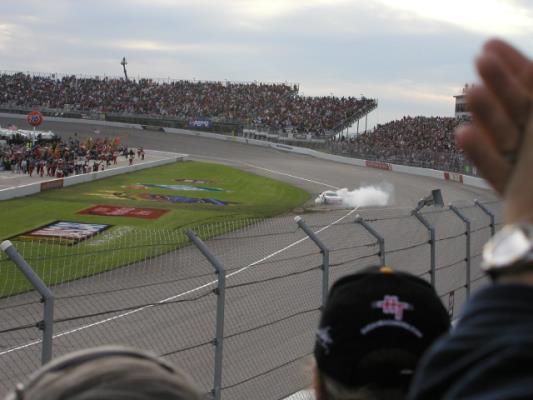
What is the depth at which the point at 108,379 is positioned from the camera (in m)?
1.34

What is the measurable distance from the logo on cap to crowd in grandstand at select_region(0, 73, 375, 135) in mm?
74491

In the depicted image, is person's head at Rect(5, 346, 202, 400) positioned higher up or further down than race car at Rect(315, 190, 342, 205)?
higher up

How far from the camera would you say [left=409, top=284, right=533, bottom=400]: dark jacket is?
953 millimetres

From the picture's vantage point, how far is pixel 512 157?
1100 millimetres

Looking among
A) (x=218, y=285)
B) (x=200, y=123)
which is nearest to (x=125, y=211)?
(x=218, y=285)

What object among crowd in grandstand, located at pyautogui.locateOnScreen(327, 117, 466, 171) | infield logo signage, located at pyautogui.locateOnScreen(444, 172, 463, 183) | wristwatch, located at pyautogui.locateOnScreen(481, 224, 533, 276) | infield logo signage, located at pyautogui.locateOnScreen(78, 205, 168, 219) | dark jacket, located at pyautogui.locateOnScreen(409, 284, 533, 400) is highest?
wristwatch, located at pyautogui.locateOnScreen(481, 224, 533, 276)

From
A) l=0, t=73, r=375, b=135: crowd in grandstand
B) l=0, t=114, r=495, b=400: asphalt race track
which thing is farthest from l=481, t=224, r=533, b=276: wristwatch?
l=0, t=73, r=375, b=135: crowd in grandstand

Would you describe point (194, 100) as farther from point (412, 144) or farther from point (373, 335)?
point (373, 335)

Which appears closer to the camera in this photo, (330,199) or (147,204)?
(147,204)

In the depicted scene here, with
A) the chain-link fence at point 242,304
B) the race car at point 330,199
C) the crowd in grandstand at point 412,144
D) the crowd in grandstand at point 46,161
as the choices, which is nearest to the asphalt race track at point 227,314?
the chain-link fence at point 242,304

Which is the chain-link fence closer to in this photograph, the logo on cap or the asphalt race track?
the asphalt race track

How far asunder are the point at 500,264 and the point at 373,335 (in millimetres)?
1068

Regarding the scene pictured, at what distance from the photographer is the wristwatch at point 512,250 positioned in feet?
3.41

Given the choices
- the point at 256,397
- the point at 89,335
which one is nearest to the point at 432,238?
the point at 256,397
